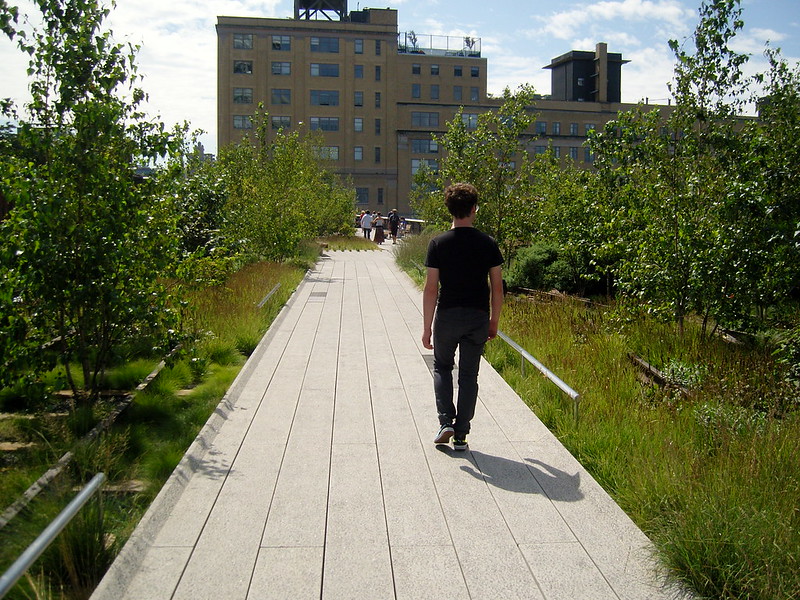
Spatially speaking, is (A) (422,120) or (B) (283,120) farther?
(A) (422,120)

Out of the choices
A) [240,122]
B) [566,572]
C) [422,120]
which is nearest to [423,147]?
[422,120]

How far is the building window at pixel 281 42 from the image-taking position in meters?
88.6

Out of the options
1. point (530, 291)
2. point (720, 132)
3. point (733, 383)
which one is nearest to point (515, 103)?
point (530, 291)

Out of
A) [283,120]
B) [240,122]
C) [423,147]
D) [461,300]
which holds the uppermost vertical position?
[283,120]

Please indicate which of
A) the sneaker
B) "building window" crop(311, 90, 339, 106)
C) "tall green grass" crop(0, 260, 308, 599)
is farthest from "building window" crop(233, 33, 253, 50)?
the sneaker

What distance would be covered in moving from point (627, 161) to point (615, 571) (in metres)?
7.92

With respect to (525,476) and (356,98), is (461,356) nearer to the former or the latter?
(525,476)

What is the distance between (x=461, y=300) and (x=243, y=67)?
8748cm

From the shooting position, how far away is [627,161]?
439 inches

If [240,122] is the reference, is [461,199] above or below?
below

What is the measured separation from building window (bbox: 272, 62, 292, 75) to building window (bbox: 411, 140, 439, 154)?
1549cm

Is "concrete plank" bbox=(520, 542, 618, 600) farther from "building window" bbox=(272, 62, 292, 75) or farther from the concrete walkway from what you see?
"building window" bbox=(272, 62, 292, 75)

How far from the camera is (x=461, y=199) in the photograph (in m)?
6.14

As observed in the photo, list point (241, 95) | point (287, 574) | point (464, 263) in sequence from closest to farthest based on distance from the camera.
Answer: point (287, 574) < point (464, 263) < point (241, 95)
